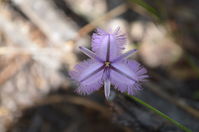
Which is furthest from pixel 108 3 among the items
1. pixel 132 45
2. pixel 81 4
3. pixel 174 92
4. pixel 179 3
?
pixel 174 92

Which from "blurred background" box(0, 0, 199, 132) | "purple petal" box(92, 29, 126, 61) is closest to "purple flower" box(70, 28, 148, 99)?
"purple petal" box(92, 29, 126, 61)

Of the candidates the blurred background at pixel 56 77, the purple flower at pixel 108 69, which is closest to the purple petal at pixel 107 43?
the purple flower at pixel 108 69

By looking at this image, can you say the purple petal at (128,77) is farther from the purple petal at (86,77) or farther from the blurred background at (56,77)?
the blurred background at (56,77)

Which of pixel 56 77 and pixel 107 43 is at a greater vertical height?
pixel 107 43

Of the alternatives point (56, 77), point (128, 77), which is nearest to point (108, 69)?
point (128, 77)

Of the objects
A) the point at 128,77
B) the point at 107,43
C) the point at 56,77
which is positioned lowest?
the point at 56,77

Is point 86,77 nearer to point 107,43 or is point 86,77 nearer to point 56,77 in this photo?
point 107,43

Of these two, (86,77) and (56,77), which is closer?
(86,77)
